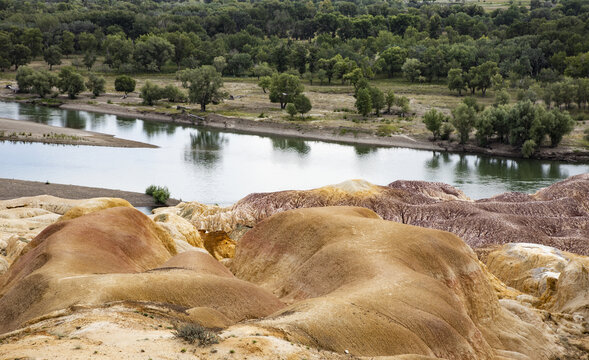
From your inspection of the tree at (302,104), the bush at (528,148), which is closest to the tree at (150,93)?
the tree at (302,104)

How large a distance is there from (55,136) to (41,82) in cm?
4845

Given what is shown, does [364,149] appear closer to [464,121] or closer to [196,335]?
[464,121]

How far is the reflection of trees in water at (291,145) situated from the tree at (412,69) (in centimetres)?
6200

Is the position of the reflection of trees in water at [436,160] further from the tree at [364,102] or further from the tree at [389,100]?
the tree at [389,100]

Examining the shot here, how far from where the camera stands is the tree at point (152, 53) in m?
194

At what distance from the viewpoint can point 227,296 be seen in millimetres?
28094

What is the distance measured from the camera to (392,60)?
628 feet

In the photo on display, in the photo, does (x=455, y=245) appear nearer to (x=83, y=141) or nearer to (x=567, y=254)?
(x=567, y=254)

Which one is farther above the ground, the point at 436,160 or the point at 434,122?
the point at 434,122

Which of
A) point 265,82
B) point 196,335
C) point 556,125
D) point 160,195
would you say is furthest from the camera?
point 265,82

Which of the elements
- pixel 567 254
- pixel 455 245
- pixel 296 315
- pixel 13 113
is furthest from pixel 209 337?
pixel 13 113

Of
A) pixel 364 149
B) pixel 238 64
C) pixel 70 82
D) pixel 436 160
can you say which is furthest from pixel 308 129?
pixel 238 64

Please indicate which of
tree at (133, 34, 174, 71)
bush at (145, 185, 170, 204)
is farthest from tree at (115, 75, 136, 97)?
bush at (145, 185, 170, 204)

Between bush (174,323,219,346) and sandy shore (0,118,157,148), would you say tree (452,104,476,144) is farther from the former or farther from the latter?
bush (174,323,219,346)
